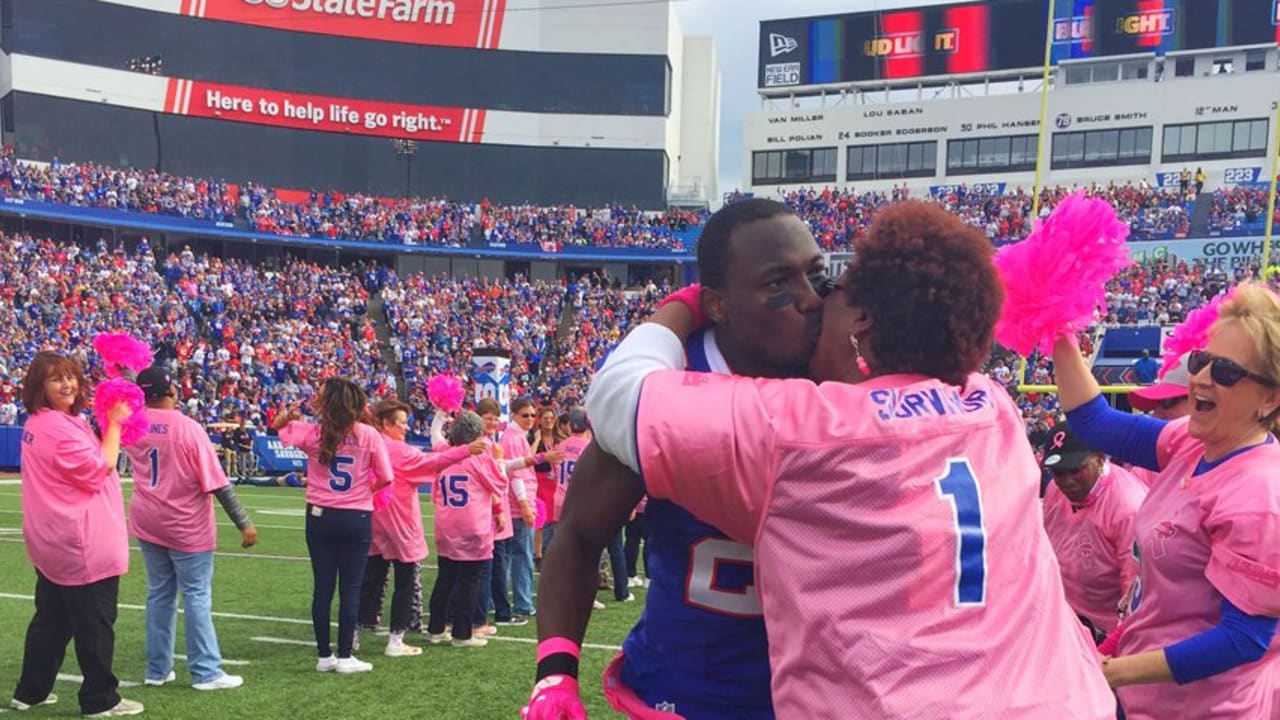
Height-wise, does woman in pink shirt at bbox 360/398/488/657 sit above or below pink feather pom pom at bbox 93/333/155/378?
below

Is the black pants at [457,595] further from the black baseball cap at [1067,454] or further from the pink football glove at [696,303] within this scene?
the pink football glove at [696,303]

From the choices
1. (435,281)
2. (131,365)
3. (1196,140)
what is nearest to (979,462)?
(131,365)

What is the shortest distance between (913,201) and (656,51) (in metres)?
46.0

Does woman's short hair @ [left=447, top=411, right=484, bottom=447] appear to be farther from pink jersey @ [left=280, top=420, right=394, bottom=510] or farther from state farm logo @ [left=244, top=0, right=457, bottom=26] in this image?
state farm logo @ [left=244, top=0, right=457, bottom=26]

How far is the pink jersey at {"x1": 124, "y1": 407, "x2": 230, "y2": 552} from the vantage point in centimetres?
649

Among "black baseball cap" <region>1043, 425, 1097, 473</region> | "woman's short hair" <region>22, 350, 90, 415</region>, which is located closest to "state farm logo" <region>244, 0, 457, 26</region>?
"woman's short hair" <region>22, 350, 90, 415</region>

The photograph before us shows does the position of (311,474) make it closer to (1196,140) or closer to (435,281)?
(435,281)

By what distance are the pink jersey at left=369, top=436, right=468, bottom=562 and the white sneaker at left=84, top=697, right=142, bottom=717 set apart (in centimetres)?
214

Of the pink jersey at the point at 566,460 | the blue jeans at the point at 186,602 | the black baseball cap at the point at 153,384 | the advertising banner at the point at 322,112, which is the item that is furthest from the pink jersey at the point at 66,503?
the advertising banner at the point at 322,112

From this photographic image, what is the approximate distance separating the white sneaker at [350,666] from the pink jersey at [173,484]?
1.25 m

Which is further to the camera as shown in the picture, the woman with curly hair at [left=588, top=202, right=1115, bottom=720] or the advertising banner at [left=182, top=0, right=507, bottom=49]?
the advertising banner at [left=182, top=0, right=507, bottom=49]

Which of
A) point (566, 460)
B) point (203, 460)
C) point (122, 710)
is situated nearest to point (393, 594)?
point (203, 460)

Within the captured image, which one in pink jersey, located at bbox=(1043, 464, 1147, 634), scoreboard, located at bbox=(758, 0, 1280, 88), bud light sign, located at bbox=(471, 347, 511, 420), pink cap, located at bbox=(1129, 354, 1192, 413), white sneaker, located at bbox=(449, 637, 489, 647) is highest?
scoreboard, located at bbox=(758, 0, 1280, 88)

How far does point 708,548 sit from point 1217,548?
1296 millimetres
